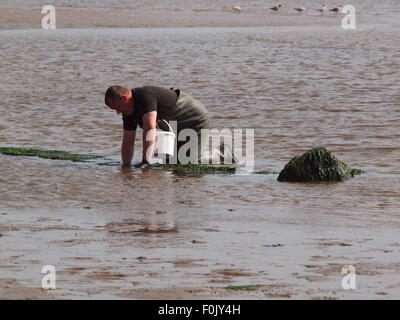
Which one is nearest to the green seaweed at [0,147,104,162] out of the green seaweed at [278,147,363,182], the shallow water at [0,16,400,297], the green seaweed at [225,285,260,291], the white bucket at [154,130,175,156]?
the shallow water at [0,16,400,297]

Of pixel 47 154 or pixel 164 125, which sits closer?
pixel 164 125

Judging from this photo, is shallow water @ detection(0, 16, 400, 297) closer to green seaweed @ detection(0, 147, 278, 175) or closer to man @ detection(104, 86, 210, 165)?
green seaweed @ detection(0, 147, 278, 175)

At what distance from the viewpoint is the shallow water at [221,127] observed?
5953 mm

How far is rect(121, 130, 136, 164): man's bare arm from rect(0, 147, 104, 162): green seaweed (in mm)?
604

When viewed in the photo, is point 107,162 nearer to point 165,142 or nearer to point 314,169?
point 165,142

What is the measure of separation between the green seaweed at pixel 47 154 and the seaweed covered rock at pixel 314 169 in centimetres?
238

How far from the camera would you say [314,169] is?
27.8 ft

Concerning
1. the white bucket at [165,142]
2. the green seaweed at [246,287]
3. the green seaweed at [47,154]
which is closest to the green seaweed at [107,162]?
the green seaweed at [47,154]

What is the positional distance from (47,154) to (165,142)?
1648 millimetres

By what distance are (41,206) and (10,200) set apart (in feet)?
1.28

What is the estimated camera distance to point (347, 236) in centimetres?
605

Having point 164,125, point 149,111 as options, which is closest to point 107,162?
point 164,125

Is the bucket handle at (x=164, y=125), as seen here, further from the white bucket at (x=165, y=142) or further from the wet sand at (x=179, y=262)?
the wet sand at (x=179, y=262)
